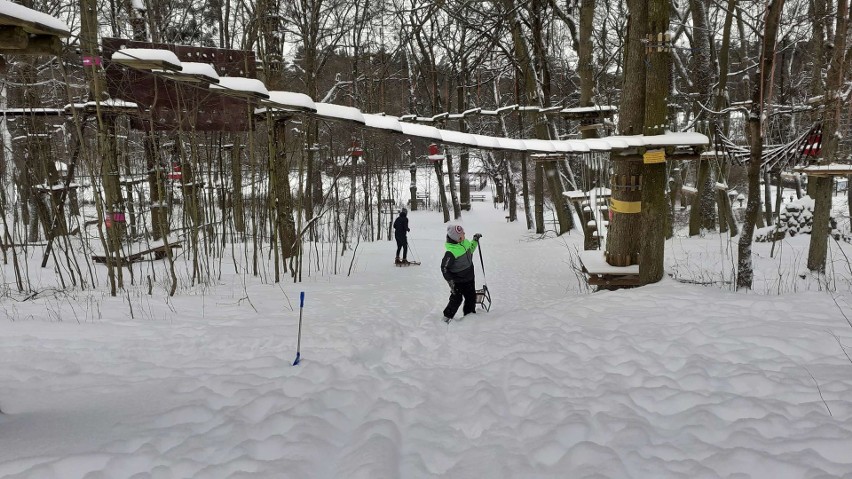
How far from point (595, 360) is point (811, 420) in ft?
5.92

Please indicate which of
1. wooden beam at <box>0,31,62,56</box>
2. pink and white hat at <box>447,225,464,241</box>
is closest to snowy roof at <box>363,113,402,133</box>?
pink and white hat at <box>447,225,464,241</box>

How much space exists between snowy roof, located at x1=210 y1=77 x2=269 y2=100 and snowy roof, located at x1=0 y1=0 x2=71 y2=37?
266 centimetres

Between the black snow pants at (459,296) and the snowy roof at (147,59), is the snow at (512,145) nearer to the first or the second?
the black snow pants at (459,296)

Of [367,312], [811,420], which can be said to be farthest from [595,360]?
[367,312]

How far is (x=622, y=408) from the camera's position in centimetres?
390

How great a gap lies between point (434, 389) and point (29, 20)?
13.0ft

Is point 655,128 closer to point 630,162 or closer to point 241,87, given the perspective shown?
point 630,162

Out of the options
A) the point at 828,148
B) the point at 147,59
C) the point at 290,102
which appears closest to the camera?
the point at 147,59

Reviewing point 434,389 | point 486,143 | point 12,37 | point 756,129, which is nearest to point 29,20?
point 12,37

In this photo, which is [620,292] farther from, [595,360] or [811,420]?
[811,420]

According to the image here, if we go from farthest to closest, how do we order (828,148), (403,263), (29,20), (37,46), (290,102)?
(403,263) < (828,148) < (290,102) < (37,46) < (29,20)

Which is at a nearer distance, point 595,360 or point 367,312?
point 595,360

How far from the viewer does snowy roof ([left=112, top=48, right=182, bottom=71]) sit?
4598 mm

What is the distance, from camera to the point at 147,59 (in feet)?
15.1
